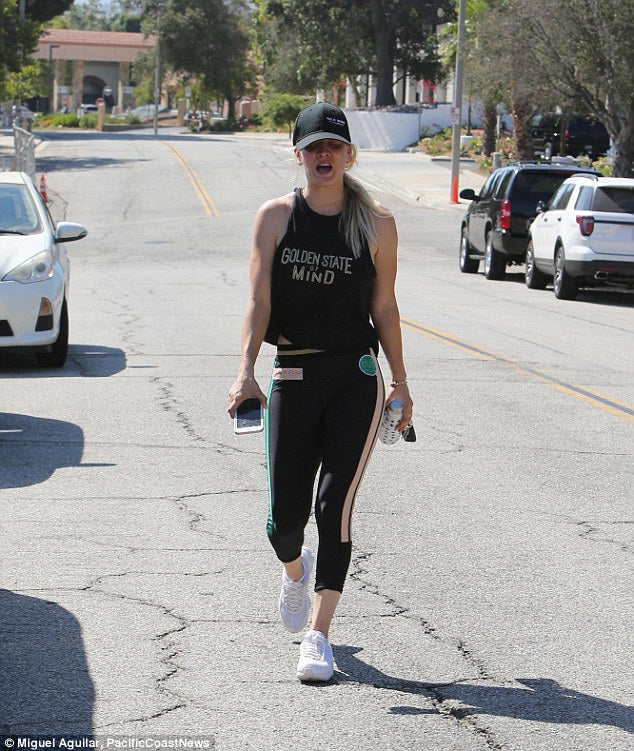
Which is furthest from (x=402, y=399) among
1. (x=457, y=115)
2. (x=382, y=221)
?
(x=457, y=115)

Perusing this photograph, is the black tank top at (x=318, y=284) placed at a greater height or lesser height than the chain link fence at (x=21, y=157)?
greater

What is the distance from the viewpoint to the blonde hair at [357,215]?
4945 mm

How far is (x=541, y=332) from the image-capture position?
1639cm

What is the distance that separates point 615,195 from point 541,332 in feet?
17.0

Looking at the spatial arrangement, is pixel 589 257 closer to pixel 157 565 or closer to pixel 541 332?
pixel 541 332

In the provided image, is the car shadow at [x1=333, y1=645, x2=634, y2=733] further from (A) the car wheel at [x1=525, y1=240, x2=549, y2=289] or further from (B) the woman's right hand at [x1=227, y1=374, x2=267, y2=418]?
(A) the car wheel at [x1=525, y1=240, x2=549, y2=289]

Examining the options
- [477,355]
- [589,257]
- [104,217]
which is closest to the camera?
[477,355]

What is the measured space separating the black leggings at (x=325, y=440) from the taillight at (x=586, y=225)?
15891 millimetres

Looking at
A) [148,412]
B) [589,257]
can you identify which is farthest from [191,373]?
[589,257]

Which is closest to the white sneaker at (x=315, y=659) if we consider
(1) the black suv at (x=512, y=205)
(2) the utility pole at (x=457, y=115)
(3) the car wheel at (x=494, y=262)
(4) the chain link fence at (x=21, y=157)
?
(1) the black suv at (x=512, y=205)

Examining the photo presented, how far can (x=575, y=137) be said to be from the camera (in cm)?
5175

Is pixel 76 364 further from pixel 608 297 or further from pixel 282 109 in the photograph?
pixel 282 109

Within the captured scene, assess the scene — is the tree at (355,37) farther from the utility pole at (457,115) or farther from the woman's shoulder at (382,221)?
the woman's shoulder at (382,221)

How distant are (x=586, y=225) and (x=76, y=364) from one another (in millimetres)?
9717
